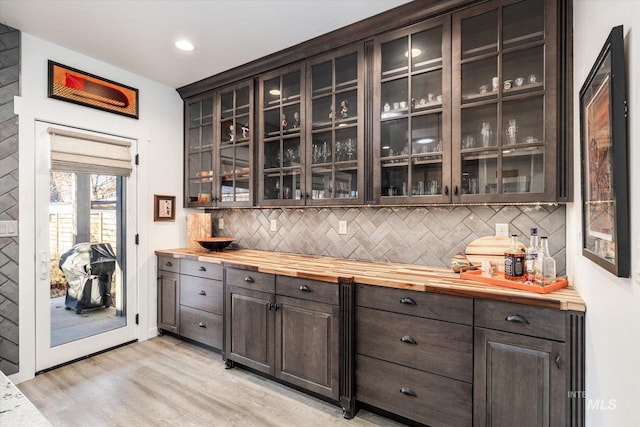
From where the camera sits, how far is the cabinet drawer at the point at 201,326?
3080 millimetres

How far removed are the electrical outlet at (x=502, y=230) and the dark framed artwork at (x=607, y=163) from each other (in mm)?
914

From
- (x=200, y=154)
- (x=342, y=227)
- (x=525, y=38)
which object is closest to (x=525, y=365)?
(x=342, y=227)

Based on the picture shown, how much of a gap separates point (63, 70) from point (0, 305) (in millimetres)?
2004

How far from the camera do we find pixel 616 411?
1056 millimetres

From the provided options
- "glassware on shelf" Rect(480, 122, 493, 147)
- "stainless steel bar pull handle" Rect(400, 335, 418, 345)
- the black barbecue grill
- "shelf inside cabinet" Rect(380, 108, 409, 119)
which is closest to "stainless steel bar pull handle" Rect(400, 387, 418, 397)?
"stainless steel bar pull handle" Rect(400, 335, 418, 345)

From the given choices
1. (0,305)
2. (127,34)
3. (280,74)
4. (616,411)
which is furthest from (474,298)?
(0,305)

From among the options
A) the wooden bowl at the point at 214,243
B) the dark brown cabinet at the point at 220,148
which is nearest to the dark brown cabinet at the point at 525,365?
the dark brown cabinet at the point at 220,148

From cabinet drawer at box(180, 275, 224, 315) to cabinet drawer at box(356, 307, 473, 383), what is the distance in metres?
1.44

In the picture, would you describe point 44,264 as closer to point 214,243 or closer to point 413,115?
point 214,243

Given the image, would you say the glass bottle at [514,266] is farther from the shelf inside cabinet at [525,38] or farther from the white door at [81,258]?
the white door at [81,258]

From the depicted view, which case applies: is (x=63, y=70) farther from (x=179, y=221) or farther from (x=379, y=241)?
(x=379, y=241)

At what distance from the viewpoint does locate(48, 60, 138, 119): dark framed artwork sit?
9.63ft

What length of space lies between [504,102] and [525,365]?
1.50 m

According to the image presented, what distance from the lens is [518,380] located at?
172 cm
